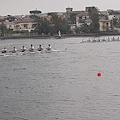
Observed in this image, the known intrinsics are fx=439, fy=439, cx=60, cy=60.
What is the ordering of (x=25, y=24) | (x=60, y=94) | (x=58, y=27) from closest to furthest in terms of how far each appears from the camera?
(x=60, y=94)
(x=58, y=27)
(x=25, y=24)

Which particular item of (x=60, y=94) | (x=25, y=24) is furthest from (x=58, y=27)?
(x=60, y=94)

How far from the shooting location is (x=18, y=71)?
37.4 m

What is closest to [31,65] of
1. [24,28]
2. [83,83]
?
[83,83]

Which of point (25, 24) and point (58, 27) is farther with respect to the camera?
point (25, 24)

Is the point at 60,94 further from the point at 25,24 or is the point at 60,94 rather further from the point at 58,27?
the point at 25,24

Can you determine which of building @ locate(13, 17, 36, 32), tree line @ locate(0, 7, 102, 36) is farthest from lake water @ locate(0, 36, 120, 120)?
building @ locate(13, 17, 36, 32)

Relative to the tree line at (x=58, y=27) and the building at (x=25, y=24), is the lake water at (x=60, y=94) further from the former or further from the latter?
the building at (x=25, y=24)

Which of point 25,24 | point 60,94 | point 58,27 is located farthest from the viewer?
point 25,24

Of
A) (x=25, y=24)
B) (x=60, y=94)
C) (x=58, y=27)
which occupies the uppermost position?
(x=25, y=24)

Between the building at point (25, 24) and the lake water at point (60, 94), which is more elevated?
the building at point (25, 24)

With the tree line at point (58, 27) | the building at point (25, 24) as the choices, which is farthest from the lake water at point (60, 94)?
the building at point (25, 24)

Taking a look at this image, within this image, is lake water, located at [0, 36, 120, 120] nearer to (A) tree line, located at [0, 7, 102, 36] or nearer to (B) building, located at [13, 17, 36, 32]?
(A) tree line, located at [0, 7, 102, 36]

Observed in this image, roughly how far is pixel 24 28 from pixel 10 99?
122416 millimetres

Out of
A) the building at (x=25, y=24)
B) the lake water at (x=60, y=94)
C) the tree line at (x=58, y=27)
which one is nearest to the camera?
the lake water at (x=60, y=94)
